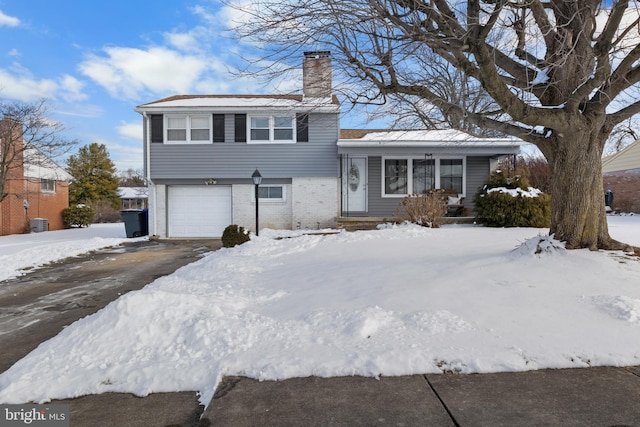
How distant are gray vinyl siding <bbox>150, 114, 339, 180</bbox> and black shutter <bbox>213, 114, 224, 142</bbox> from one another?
17 centimetres

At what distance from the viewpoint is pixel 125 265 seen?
893 centimetres

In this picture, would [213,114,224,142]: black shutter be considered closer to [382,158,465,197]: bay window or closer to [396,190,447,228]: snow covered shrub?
[382,158,465,197]: bay window

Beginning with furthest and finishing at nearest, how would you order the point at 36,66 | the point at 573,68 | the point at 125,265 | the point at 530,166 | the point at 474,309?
1. the point at 530,166
2. the point at 36,66
3. the point at 125,265
4. the point at 573,68
5. the point at 474,309

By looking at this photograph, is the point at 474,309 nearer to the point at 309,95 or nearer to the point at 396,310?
the point at 396,310

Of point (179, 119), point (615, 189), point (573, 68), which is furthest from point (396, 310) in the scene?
point (615, 189)

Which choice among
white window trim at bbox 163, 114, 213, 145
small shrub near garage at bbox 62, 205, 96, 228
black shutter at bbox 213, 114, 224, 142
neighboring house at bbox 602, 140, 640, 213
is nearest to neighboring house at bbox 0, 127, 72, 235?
small shrub near garage at bbox 62, 205, 96, 228

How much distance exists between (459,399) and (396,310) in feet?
5.00

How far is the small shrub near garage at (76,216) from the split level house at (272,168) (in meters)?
12.1

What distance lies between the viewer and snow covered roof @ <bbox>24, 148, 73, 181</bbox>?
16.9 metres

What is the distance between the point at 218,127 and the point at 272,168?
2654 mm

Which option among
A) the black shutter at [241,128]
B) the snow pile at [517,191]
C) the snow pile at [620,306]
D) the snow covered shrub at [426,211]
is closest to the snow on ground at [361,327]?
the snow pile at [620,306]

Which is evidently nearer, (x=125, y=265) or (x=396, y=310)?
(x=396, y=310)

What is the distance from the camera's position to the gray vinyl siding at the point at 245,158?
565 inches

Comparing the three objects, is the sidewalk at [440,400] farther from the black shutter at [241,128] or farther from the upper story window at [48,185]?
the upper story window at [48,185]
